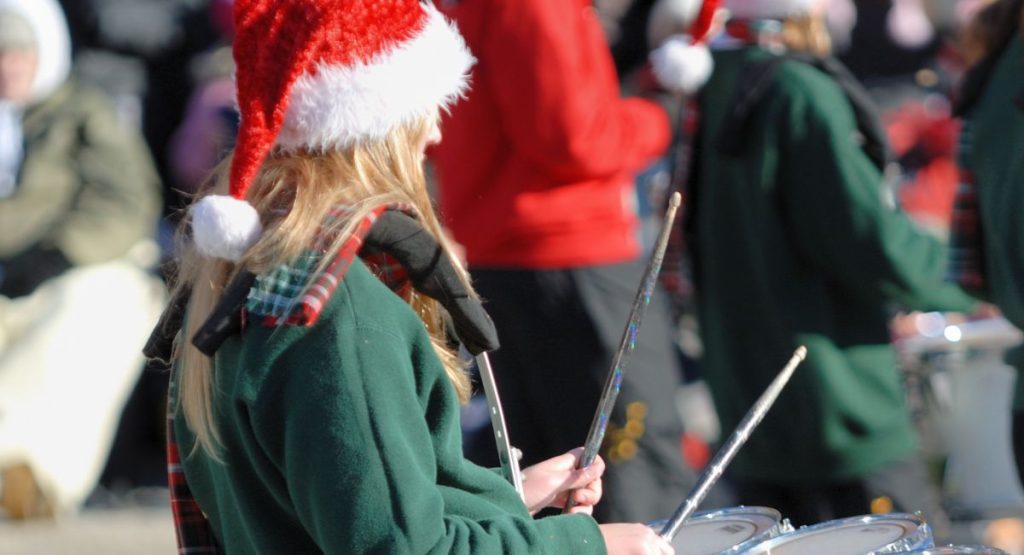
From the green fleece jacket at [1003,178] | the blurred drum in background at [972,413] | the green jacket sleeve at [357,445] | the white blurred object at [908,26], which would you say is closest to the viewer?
the green jacket sleeve at [357,445]

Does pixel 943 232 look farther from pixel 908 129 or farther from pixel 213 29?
pixel 213 29

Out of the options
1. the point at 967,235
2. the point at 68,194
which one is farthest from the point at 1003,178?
the point at 68,194

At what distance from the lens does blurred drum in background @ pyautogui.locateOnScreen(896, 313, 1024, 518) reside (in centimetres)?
525

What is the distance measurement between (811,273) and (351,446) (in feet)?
7.55

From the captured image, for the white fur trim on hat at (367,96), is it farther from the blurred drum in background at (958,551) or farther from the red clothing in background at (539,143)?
the red clothing in background at (539,143)

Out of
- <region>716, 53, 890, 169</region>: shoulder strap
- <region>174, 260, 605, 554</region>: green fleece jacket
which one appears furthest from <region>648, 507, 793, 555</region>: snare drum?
<region>716, 53, 890, 169</region>: shoulder strap

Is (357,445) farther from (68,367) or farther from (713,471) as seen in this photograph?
(68,367)

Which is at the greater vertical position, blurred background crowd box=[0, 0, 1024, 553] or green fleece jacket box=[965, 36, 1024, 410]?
green fleece jacket box=[965, 36, 1024, 410]

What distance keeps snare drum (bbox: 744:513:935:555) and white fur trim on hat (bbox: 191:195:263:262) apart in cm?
73

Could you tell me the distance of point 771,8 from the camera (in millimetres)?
4109

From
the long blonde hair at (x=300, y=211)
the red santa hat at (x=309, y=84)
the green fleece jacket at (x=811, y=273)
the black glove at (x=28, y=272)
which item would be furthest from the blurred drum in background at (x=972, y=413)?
the red santa hat at (x=309, y=84)

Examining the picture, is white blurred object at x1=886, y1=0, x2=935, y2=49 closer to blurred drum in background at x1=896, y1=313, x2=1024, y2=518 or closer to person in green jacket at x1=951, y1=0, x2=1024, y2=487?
blurred drum in background at x1=896, y1=313, x2=1024, y2=518

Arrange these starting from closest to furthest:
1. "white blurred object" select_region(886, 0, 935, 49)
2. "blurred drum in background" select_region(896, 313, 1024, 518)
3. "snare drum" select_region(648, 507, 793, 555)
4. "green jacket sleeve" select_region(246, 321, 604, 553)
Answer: "green jacket sleeve" select_region(246, 321, 604, 553) < "snare drum" select_region(648, 507, 793, 555) < "blurred drum in background" select_region(896, 313, 1024, 518) < "white blurred object" select_region(886, 0, 935, 49)

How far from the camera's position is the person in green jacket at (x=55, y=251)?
19.3 ft
